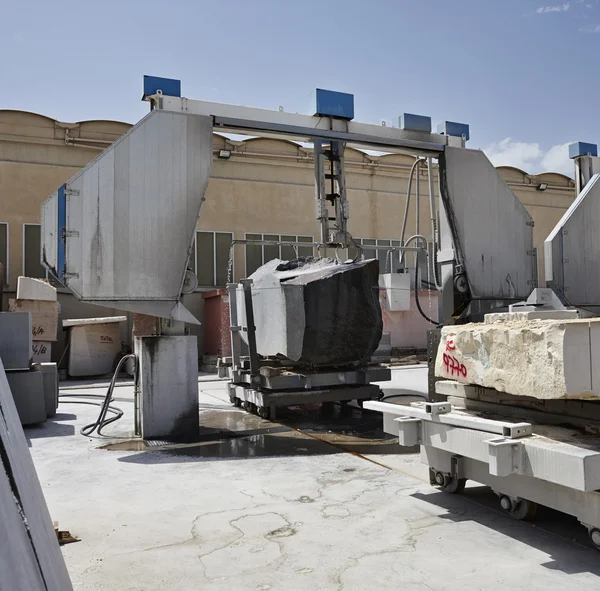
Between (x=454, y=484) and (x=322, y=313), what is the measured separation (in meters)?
3.46

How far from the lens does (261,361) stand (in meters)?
8.60

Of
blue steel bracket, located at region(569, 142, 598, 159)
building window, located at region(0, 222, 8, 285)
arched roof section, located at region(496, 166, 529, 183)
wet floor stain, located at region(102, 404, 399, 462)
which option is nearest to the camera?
wet floor stain, located at region(102, 404, 399, 462)

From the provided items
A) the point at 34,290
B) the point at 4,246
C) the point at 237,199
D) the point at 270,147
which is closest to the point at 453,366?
the point at 34,290

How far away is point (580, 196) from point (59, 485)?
20.8 ft

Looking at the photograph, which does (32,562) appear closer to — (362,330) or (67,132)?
(362,330)

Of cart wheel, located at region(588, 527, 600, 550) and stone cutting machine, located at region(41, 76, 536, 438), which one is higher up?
stone cutting machine, located at region(41, 76, 536, 438)

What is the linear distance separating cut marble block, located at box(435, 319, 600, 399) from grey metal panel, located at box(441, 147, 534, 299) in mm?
3256

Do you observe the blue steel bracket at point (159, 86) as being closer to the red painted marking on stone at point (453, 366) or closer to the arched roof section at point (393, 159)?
the red painted marking on stone at point (453, 366)

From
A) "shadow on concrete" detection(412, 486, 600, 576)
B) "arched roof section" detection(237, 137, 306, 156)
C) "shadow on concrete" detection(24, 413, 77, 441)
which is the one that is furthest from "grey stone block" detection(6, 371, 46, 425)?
"arched roof section" detection(237, 137, 306, 156)

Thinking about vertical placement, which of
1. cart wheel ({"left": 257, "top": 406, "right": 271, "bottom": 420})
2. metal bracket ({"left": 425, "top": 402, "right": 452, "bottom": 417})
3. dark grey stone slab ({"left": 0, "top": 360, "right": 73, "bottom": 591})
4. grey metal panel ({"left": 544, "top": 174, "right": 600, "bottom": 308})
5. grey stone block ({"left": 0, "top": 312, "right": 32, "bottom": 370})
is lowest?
cart wheel ({"left": 257, "top": 406, "right": 271, "bottom": 420})

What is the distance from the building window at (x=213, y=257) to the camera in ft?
55.0

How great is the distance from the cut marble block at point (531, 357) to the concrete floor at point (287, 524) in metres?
0.87

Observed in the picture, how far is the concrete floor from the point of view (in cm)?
298

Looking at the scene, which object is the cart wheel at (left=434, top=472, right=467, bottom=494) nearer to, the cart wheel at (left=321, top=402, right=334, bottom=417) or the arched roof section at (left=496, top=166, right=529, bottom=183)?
the cart wheel at (left=321, top=402, right=334, bottom=417)
